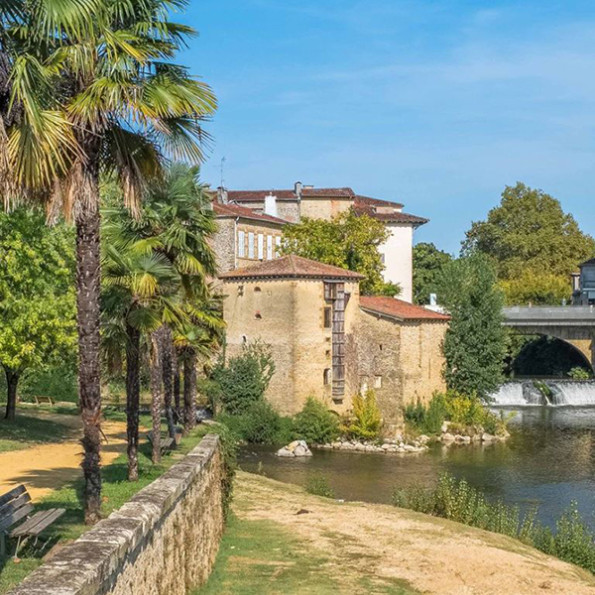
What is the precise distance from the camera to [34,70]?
1506 centimetres

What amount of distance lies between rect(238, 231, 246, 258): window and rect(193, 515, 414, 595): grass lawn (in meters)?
47.4

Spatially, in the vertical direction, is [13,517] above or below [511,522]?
above

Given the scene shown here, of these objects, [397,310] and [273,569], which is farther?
[397,310]

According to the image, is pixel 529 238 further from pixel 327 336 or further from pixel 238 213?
pixel 327 336

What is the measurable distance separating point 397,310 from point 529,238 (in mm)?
54933

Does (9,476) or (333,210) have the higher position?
(333,210)

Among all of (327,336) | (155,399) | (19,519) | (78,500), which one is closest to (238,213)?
(327,336)

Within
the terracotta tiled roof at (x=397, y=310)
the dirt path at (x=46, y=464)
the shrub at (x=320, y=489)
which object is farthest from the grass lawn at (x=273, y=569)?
the terracotta tiled roof at (x=397, y=310)

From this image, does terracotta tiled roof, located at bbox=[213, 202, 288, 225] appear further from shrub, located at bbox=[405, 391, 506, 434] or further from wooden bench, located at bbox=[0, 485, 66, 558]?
wooden bench, located at bbox=[0, 485, 66, 558]

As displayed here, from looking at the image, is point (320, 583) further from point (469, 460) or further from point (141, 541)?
point (469, 460)

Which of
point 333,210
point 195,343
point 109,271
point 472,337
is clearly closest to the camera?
point 109,271

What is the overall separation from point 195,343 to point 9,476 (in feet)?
45.6

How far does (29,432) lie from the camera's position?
111 feet

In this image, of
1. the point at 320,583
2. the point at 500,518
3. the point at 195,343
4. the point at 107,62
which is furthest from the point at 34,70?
the point at 195,343
